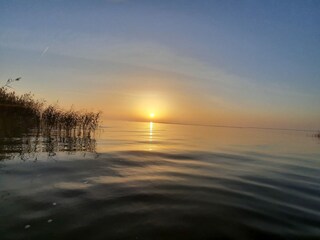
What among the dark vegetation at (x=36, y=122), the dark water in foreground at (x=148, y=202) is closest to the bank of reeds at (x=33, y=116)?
the dark vegetation at (x=36, y=122)

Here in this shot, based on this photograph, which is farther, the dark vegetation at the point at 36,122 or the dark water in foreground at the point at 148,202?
the dark vegetation at the point at 36,122

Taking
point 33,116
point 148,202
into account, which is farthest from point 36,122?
point 148,202

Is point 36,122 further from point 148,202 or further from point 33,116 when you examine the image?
point 148,202

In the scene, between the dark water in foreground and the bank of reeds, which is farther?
the bank of reeds

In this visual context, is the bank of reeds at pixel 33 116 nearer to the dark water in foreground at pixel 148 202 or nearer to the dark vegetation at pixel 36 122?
the dark vegetation at pixel 36 122

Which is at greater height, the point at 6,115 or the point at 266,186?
the point at 6,115

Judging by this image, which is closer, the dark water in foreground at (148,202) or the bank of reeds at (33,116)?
the dark water in foreground at (148,202)

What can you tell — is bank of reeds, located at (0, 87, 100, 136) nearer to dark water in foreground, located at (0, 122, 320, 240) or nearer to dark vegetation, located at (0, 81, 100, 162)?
dark vegetation, located at (0, 81, 100, 162)

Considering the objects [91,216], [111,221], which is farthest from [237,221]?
[91,216]

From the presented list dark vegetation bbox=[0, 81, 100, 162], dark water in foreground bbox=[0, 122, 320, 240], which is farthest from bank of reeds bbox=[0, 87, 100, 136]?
dark water in foreground bbox=[0, 122, 320, 240]

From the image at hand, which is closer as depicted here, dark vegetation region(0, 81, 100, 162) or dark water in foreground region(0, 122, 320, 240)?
dark water in foreground region(0, 122, 320, 240)

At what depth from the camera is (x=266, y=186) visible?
40.7 ft

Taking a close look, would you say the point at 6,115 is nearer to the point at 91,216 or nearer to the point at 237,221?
the point at 91,216

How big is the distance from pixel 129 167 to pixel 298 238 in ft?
32.5
